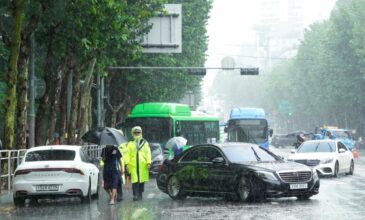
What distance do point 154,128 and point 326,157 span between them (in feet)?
31.3

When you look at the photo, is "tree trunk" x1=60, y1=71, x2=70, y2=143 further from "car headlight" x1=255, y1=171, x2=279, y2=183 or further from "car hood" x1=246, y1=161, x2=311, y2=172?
"car headlight" x1=255, y1=171, x2=279, y2=183

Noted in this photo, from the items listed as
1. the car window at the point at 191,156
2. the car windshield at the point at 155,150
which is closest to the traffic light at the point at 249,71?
the car windshield at the point at 155,150

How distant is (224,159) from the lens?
19688 mm

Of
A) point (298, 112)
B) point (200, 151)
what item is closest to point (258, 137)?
point (200, 151)

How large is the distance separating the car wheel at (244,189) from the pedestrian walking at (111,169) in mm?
2687

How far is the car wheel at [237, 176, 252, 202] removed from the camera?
18719 millimetres

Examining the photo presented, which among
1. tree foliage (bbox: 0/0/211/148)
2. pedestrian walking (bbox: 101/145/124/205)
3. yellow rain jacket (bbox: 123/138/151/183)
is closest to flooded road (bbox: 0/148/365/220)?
pedestrian walking (bbox: 101/145/124/205)

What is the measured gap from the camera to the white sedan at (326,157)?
98.9 feet

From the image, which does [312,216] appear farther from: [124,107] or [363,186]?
[124,107]

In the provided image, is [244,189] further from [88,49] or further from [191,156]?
[88,49]

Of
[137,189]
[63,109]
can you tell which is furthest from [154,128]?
[137,189]

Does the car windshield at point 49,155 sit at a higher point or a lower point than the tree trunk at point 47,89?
lower

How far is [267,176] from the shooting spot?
61.0ft

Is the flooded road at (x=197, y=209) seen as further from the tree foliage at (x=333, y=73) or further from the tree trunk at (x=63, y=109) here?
the tree foliage at (x=333, y=73)
